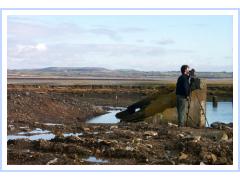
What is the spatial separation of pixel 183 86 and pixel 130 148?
3605 millimetres

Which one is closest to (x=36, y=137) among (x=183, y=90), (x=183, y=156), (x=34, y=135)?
(x=34, y=135)

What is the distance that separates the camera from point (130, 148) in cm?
1179

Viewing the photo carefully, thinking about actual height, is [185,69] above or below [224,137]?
above

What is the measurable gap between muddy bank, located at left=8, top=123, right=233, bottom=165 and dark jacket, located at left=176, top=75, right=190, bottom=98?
1.12 meters

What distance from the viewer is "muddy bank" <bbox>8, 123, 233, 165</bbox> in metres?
11.2

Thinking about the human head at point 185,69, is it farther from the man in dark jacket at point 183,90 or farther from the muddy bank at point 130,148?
the muddy bank at point 130,148

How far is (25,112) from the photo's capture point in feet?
62.9

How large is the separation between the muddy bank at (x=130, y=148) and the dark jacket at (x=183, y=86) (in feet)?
3.68

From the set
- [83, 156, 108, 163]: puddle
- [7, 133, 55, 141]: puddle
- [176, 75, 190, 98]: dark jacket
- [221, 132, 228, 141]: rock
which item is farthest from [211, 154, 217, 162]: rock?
[7, 133, 55, 141]: puddle

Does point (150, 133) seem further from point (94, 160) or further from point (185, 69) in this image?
point (94, 160)

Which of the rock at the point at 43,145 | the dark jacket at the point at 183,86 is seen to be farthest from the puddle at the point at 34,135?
the dark jacket at the point at 183,86

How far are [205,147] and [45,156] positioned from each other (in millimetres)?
3865

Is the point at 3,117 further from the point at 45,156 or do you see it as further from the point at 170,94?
the point at 170,94
